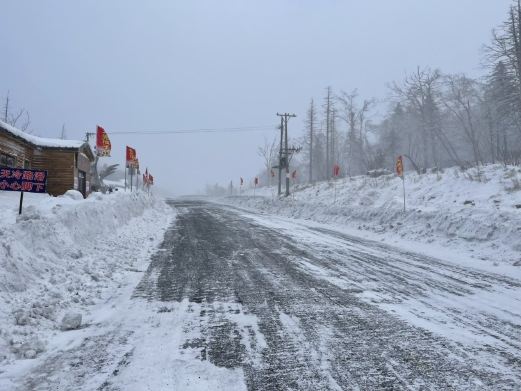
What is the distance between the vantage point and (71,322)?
438 cm

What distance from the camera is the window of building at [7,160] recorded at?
56.9 feet

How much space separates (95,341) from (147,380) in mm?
1179

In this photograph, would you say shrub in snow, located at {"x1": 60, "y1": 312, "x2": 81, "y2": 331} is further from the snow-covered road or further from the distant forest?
the distant forest

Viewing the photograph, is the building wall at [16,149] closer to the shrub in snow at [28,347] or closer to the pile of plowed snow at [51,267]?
the pile of plowed snow at [51,267]

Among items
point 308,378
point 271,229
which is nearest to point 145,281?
point 308,378

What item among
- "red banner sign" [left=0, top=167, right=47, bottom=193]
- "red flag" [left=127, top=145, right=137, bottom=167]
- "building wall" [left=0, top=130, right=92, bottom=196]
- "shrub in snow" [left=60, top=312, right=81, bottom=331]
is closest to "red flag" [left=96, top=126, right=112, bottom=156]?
"red flag" [left=127, top=145, right=137, bottom=167]

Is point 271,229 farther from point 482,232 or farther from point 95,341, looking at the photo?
point 95,341

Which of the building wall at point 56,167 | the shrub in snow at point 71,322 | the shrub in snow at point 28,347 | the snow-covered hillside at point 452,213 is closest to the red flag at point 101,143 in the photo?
the building wall at point 56,167

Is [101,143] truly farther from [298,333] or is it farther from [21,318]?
[298,333]

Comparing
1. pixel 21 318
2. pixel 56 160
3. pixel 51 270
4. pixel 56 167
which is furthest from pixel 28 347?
pixel 56 160

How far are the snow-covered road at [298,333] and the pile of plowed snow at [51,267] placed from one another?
41 cm

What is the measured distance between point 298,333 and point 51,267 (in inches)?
174

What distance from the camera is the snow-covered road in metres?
3.21

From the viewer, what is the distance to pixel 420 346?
12.6 ft
